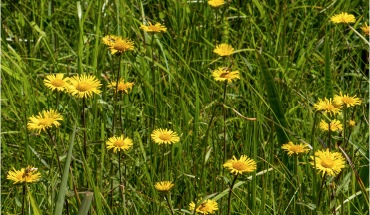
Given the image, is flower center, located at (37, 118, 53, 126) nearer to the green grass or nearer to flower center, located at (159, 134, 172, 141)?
the green grass

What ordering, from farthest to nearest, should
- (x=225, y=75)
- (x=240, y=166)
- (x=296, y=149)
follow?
(x=225, y=75)
(x=296, y=149)
(x=240, y=166)

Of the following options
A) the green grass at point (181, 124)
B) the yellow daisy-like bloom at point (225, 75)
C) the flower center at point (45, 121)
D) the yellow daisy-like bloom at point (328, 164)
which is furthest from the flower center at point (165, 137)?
the yellow daisy-like bloom at point (328, 164)

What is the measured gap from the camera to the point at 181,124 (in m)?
1.82

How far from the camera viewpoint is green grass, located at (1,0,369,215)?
1.31 metres

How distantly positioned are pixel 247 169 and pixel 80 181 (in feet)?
2.41

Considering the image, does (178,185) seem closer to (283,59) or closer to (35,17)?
(283,59)

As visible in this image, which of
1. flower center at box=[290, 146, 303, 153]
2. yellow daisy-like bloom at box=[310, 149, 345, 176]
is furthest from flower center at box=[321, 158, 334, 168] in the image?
flower center at box=[290, 146, 303, 153]

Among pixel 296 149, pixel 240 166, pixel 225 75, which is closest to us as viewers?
pixel 240 166

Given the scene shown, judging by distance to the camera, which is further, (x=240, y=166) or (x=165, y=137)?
(x=165, y=137)

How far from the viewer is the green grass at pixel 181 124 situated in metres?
1.31

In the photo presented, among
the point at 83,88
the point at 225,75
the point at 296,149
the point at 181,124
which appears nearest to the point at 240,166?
the point at 296,149

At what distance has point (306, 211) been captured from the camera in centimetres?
137

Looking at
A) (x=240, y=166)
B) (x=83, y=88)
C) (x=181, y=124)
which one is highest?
(x=83, y=88)

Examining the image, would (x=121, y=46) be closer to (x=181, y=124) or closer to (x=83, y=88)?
(x=83, y=88)
